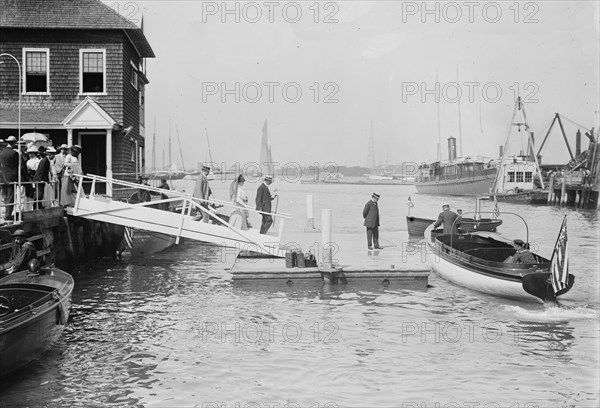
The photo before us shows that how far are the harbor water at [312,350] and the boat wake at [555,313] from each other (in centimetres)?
5

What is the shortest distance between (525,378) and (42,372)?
306 inches

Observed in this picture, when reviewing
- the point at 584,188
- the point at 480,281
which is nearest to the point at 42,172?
the point at 480,281

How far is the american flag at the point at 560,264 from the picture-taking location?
1642cm

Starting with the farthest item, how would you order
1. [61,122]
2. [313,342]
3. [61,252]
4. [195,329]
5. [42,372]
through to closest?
1. [61,122]
2. [61,252]
3. [195,329]
4. [313,342]
5. [42,372]

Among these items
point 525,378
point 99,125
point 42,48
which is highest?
point 42,48

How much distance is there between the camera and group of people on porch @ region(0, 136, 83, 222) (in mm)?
18703

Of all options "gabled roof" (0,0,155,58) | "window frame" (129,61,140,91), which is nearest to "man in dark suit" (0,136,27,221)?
"gabled roof" (0,0,155,58)

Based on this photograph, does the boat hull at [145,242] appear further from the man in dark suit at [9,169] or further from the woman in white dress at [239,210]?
the man in dark suit at [9,169]

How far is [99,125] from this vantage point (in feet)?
92.6

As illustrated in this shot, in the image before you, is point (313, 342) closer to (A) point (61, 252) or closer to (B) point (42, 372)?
(B) point (42, 372)

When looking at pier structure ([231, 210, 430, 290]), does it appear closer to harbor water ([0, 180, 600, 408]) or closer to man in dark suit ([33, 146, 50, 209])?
harbor water ([0, 180, 600, 408])

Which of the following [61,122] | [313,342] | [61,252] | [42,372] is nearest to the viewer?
[42,372]

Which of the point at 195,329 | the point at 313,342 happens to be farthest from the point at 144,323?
the point at 313,342

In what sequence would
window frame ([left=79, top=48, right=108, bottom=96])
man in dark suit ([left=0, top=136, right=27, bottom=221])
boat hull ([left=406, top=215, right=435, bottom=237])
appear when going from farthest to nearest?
boat hull ([left=406, top=215, right=435, bottom=237])
window frame ([left=79, top=48, right=108, bottom=96])
man in dark suit ([left=0, top=136, right=27, bottom=221])
